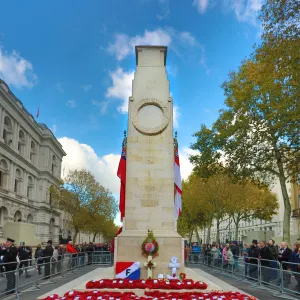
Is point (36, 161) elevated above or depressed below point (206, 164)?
above

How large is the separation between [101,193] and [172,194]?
119 feet

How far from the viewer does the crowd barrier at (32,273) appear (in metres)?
11.5

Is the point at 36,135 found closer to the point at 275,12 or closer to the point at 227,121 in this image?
the point at 227,121

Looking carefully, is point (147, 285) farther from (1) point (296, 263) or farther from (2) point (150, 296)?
(1) point (296, 263)

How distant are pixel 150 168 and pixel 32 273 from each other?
5.94m

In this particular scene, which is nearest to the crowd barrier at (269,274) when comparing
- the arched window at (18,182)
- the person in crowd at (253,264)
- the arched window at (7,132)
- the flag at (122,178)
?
the person in crowd at (253,264)

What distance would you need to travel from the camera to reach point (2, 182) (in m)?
48.4

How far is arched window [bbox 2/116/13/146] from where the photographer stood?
5003cm

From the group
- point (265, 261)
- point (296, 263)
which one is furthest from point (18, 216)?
point (296, 263)

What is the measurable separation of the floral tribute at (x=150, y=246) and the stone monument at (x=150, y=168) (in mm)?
231

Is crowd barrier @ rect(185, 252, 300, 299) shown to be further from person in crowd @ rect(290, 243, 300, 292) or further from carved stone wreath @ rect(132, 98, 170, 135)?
carved stone wreath @ rect(132, 98, 170, 135)

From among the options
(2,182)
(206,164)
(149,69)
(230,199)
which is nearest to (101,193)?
(2,182)

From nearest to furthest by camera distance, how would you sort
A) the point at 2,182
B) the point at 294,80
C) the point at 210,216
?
the point at 294,80, the point at 2,182, the point at 210,216

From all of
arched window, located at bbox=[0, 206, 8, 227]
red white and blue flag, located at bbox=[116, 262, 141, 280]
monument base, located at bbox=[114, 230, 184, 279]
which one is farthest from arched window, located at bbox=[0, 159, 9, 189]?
red white and blue flag, located at bbox=[116, 262, 141, 280]
